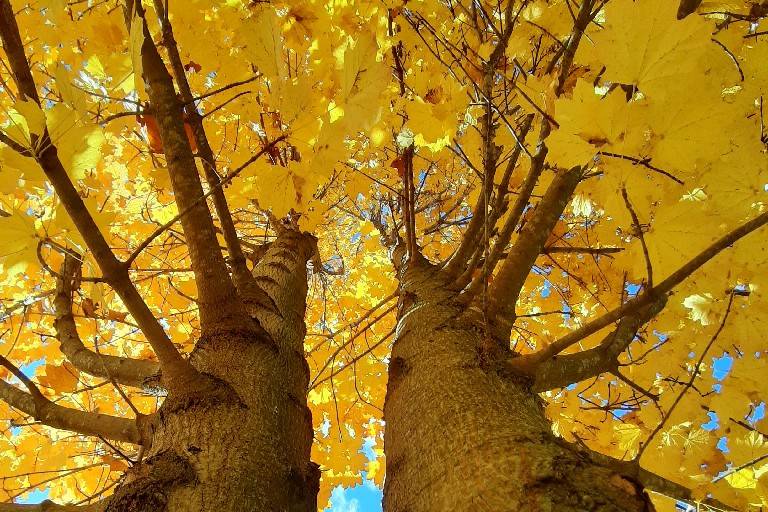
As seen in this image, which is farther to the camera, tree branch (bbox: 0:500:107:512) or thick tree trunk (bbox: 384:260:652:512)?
tree branch (bbox: 0:500:107:512)

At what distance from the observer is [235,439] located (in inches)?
37.6

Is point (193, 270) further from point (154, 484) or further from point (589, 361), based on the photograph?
point (589, 361)

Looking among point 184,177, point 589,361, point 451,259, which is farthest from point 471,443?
point 451,259

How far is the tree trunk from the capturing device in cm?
83

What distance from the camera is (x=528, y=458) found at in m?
0.76

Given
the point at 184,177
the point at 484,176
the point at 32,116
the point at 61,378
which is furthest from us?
the point at 61,378

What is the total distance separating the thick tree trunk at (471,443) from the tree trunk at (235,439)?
0.74 feet

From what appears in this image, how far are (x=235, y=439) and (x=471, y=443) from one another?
1.58 ft

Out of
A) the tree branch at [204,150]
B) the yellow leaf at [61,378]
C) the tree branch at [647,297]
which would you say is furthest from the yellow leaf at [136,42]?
the yellow leaf at [61,378]

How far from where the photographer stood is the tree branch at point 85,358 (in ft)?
4.53

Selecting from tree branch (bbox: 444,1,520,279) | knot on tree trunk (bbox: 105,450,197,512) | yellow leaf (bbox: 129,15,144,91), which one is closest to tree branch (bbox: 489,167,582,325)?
tree branch (bbox: 444,1,520,279)

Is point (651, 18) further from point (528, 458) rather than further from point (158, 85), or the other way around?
point (158, 85)

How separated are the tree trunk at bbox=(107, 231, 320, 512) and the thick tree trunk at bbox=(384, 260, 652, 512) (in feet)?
0.74

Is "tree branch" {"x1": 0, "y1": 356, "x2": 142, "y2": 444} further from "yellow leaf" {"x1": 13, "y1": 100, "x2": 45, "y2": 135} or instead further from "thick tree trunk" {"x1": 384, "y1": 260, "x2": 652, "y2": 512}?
"yellow leaf" {"x1": 13, "y1": 100, "x2": 45, "y2": 135}
